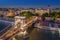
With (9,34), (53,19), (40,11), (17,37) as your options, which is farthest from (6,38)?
(40,11)

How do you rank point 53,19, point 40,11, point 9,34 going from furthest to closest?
point 40,11 < point 53,19 < point 9,34

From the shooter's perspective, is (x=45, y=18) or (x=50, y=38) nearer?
(x=50, y=38)

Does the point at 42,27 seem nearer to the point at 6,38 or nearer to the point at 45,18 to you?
the point at 45,18

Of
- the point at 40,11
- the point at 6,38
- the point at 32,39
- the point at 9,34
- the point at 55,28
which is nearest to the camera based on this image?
the point at 6,38

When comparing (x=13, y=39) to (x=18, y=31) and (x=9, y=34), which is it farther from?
(x=18, y=31)

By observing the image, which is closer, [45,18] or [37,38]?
[37,38]

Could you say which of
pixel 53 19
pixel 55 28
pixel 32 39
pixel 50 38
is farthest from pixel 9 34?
pixel 53 19

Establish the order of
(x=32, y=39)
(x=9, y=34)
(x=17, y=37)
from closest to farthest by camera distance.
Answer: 1. (x=9, y=34)
2. (x=17, y=37)
3. (x=32, y=39)

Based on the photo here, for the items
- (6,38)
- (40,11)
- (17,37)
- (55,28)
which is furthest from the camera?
(40,11)
